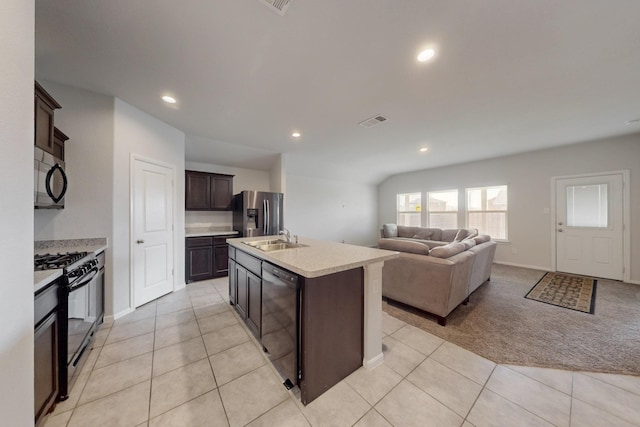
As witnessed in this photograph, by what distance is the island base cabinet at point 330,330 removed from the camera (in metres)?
1.42

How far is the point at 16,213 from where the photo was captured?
0.86m

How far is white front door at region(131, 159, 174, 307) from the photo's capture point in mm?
2832

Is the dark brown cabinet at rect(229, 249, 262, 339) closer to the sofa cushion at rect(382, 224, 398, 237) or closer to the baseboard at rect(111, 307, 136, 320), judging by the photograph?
the baseboard at rect(111, 307, 136, 320)

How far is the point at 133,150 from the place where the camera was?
9.13ft

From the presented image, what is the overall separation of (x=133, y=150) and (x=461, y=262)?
4377 millimetres

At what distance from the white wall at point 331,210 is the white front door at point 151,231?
257cm

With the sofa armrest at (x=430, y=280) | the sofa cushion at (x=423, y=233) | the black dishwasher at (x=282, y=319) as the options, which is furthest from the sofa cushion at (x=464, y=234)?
the black dishwasher at (x=282, y=319)

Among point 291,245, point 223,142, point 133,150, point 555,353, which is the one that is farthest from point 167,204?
point 555,353

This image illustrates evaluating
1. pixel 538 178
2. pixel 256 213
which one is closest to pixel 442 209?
pixel 538 178

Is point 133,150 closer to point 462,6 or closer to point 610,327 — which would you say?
point 462,6

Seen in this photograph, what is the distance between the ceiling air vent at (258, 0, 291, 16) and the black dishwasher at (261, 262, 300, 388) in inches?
72.5

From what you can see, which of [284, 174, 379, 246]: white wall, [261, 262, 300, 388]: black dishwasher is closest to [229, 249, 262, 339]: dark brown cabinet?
[261, 262, 300, 388]: black dishwasher

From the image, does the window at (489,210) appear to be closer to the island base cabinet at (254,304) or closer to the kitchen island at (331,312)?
the kitchen island at (331,312)

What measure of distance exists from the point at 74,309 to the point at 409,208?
302 inches
